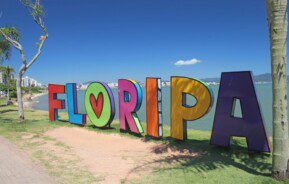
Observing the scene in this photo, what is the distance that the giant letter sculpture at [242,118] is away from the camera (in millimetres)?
10086

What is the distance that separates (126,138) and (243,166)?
21.0 feet

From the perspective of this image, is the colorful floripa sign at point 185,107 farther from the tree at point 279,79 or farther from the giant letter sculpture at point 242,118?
the tree at point 279,79

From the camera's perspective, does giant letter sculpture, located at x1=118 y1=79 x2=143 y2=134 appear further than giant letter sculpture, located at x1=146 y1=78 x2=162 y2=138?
Yes

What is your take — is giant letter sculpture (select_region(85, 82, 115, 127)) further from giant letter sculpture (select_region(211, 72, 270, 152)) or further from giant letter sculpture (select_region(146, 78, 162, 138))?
giant letter sculpture (select_region(211, 72, 270, 152))

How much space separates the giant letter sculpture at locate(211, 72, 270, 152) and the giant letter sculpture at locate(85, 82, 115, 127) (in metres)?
6.58

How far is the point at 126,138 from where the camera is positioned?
47.5 feet

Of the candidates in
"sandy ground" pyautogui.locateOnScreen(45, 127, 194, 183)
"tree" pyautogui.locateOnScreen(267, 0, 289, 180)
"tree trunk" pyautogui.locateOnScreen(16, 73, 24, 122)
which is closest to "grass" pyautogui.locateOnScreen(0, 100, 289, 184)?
"sandy ground" pyautogui.locateOnScreen(45, 127, 194, 183)

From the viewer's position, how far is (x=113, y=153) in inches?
458

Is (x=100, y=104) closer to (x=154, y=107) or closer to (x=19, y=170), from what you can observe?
(x=154, y=107)

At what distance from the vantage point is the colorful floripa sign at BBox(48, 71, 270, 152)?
1025 cm

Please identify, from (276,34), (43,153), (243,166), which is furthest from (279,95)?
(43,153)

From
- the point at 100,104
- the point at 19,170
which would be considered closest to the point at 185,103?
the point at 100,104

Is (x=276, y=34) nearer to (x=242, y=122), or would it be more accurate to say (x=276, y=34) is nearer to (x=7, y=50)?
(x=242, y=122)

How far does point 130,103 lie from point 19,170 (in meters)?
6.84
